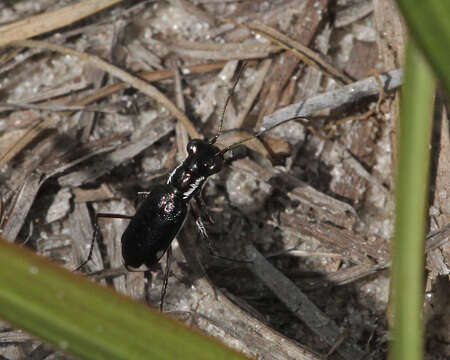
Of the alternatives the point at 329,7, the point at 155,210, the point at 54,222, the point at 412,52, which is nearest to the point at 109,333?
the point at 412,52

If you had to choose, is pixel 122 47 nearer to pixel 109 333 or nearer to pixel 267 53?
pixel 267 53

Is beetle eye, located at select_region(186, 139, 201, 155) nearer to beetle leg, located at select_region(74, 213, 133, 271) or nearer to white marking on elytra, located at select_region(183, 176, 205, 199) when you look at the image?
white marking on elytra, located at select_region(183, 176, 205, 199)

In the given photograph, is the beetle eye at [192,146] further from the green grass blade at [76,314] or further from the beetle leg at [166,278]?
the green grass blade at [76,314]

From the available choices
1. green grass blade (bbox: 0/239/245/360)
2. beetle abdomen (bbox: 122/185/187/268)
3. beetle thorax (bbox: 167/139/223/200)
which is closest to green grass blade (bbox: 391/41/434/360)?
green grass blade (bbox: 0/239/245/360)

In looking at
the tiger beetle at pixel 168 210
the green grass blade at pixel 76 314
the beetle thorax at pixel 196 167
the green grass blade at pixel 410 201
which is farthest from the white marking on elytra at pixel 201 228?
the green grass blade at pixel 410 201

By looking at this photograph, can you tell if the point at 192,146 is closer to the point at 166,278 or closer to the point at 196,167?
the point at 196,167

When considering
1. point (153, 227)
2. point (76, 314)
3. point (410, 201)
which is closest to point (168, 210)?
point (153, 227)
